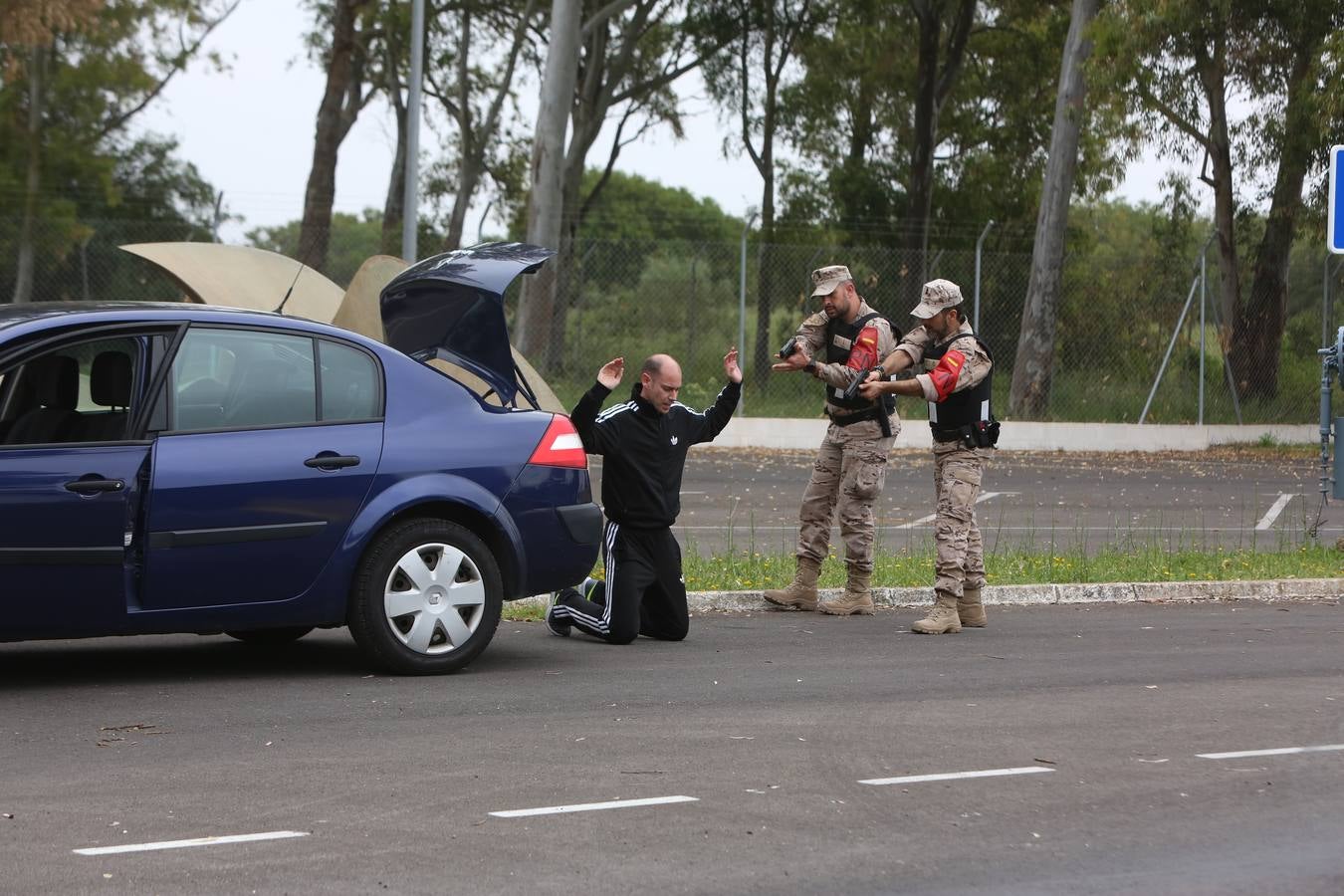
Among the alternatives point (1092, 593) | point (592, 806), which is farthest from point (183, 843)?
point (1092, 593)

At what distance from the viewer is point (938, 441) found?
33.7 feet

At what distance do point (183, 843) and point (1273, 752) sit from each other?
392cm

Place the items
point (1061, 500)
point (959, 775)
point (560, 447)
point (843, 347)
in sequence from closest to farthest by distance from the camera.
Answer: point (959, 775), point (560, 447), point (843, 347), point (1061, 500)

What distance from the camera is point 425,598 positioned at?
7.98m

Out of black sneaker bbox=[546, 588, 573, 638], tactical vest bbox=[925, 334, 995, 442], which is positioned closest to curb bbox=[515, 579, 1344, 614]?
black sneaker bbox=[546, 588, 573, 638]

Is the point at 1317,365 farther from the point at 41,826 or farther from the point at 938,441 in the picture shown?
the point at 41,826

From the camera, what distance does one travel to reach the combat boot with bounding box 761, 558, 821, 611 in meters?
10.7

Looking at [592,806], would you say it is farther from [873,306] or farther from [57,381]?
[873,306]

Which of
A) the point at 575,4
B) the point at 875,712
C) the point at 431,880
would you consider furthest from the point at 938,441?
the point at 575,4

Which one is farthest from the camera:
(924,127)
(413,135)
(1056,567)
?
(924,127)

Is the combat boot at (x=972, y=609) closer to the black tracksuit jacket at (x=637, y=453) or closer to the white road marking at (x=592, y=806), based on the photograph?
the black tracksuit jacket at (x=637, y=453)

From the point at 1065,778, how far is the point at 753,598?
4.79 m

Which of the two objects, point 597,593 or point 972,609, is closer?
point 597,593

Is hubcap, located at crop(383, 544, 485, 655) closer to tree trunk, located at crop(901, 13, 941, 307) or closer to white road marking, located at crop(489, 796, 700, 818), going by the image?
white road marking, located at crop(489, 796, 700, 818)
